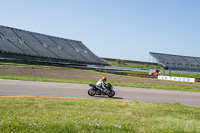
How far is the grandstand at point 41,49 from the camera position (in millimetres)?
60281

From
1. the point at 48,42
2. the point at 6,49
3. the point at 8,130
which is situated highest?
the point at 48,42

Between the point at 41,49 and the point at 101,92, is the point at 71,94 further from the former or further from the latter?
the point at 41,49

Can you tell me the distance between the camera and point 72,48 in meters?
89.1

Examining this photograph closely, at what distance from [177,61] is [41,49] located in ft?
248

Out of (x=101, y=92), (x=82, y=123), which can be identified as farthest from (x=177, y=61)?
(x=82, y=123)

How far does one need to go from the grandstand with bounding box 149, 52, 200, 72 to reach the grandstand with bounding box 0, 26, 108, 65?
38036 millimetres

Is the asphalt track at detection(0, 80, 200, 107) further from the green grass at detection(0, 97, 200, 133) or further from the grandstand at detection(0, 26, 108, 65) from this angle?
the grandstand at detection(0, 26, 108, 65)

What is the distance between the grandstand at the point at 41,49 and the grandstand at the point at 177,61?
3804 cm

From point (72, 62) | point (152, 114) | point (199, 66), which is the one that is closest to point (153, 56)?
point (199, 66)

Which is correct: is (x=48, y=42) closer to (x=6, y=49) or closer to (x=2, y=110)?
(x=6, y=49)

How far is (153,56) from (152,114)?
106 metres

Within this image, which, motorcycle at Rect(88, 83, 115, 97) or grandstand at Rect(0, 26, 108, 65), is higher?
grandstand at Rect(0, 26, 108, 65)

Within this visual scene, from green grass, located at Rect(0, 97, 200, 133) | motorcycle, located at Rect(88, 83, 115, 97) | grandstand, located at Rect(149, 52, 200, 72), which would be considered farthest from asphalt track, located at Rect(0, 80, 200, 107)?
grandstand, located at Rect(149, 52, 200, 72)

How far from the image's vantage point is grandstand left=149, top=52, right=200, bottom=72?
350 ft
